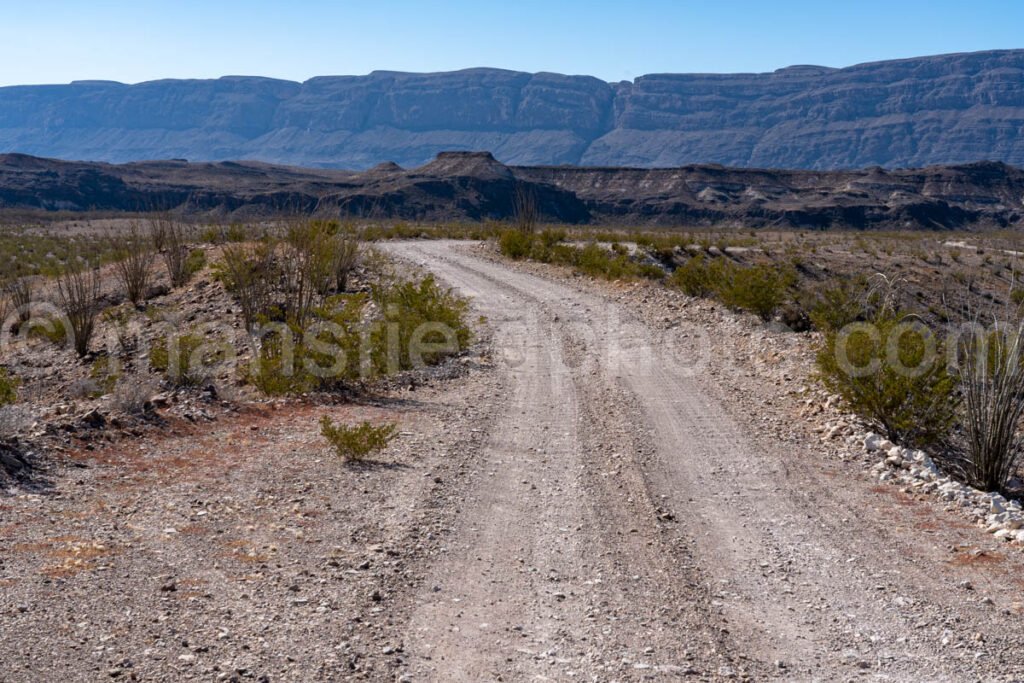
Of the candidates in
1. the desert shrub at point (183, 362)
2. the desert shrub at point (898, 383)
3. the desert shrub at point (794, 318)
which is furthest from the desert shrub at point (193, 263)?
the desert shrub at point (898, 383)

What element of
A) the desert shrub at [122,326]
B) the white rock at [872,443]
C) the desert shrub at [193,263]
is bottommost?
the desert shrub at [122,326]

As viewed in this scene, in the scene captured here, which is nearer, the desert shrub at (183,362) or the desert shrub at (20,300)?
the desert shrub at (183,362)

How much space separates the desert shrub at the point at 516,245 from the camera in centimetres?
2862

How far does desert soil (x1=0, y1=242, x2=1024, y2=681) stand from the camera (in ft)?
17.0

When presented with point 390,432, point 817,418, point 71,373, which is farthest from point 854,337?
point 71,373

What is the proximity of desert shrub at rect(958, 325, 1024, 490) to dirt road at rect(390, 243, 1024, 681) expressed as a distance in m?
1.35

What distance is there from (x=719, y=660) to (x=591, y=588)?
109 centimetres

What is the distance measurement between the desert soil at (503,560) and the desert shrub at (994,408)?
1282 millimetres

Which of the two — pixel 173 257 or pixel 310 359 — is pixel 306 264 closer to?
pixel 310 359

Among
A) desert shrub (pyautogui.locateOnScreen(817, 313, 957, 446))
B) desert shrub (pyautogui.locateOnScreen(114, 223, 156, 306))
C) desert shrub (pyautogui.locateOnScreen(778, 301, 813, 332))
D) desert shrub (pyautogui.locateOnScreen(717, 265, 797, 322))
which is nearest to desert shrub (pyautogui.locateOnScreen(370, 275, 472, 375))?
desert shrub (pyautogui.locateOnScreen(717, 265, 797, 322))

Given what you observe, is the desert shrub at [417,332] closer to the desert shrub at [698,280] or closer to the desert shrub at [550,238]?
the desert shrub at [698,280]

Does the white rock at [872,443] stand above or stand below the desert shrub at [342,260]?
below

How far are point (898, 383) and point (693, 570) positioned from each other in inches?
188

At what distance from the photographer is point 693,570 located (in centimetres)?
650
